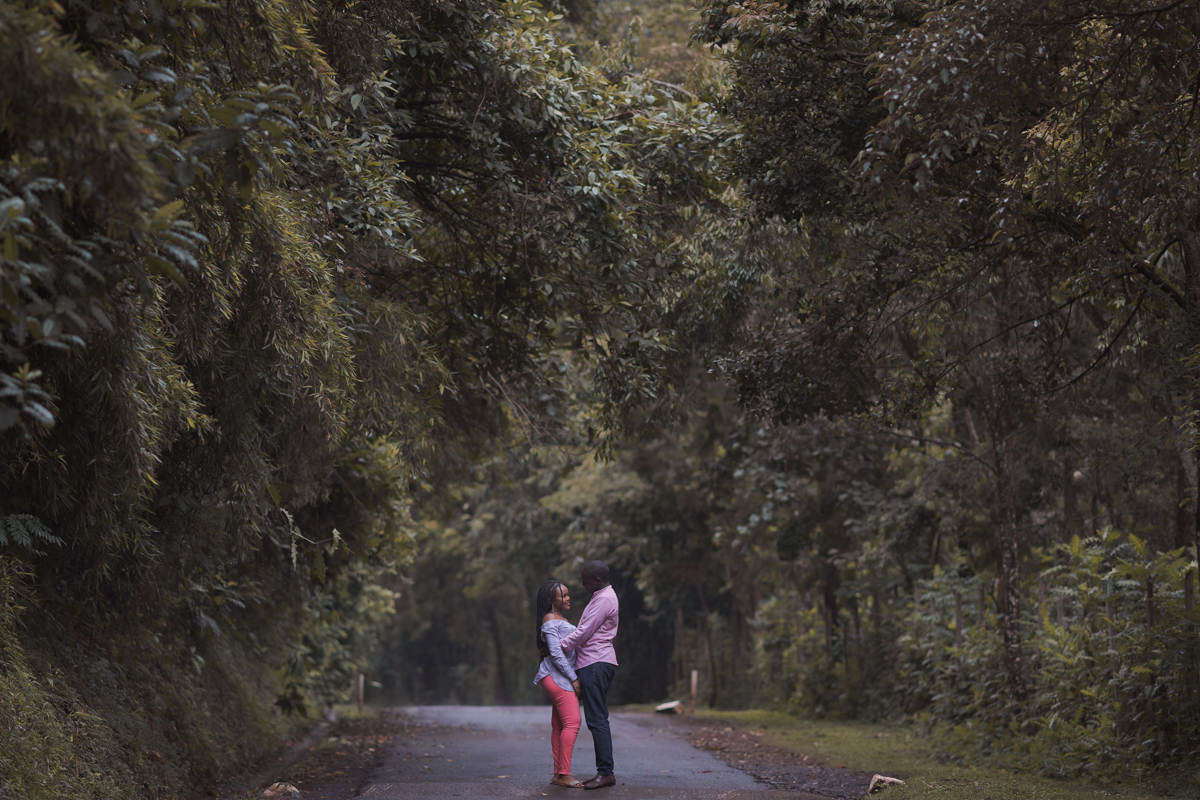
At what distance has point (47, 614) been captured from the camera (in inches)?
286

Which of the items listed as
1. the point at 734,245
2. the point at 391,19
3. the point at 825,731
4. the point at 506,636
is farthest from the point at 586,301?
the point at 506,636

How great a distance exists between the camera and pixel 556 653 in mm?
8188

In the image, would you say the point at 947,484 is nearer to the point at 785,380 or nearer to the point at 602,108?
the point at 785,380

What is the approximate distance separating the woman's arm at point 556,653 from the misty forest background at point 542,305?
2278 millimetres

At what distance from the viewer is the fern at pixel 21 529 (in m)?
6.06

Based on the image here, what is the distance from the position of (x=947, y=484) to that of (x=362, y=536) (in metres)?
7.83

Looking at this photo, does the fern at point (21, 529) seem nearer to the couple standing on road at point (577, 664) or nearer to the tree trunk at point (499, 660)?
the couple standing on road at point (577, 664)

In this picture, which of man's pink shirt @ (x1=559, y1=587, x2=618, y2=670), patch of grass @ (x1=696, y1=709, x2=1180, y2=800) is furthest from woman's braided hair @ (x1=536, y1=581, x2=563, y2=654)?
patch of grass @ (x1=696, y1=709, x2=1180, y2=800)

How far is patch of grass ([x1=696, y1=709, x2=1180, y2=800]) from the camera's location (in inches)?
298

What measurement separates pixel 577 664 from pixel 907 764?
4.41 metres

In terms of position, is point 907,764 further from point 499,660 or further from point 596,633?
point 499,660

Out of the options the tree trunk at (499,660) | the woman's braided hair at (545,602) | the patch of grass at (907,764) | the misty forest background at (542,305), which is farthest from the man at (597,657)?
the tree trunk at (499,660)

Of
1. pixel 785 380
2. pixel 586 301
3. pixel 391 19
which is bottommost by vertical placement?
pixel 785 380

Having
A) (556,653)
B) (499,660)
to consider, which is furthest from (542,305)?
(499,660)
